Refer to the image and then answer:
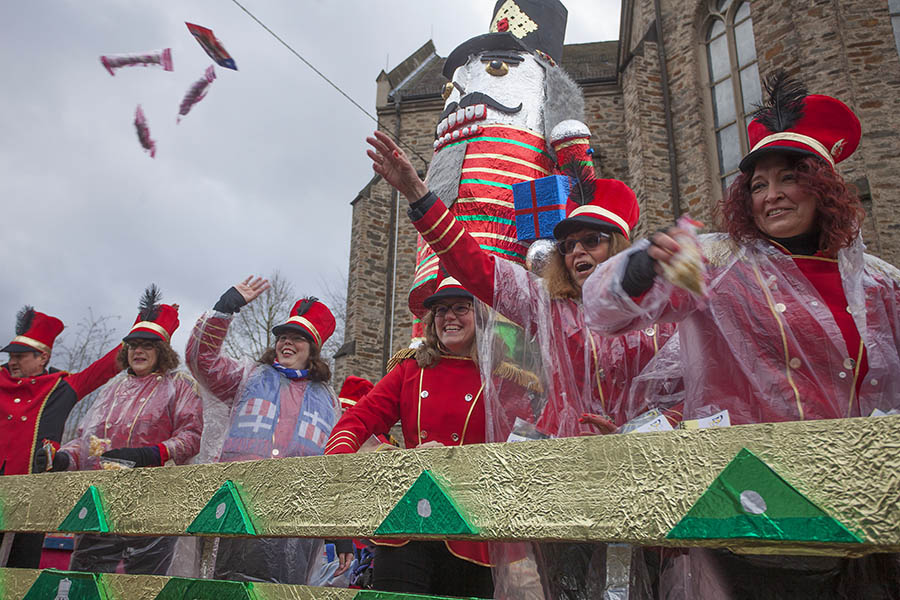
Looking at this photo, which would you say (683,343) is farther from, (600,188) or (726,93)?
(726,93)

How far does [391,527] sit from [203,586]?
53cm

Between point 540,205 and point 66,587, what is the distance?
8.60 ft

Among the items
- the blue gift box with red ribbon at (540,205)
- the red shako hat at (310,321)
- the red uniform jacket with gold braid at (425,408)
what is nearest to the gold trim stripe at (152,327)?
Answer: the red shako hat at (310,321)

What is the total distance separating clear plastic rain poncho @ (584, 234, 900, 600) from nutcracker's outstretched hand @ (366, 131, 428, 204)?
0.80m

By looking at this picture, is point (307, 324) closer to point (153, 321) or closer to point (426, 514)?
point (153, 321)

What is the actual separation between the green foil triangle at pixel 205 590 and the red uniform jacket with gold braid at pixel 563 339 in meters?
0.98

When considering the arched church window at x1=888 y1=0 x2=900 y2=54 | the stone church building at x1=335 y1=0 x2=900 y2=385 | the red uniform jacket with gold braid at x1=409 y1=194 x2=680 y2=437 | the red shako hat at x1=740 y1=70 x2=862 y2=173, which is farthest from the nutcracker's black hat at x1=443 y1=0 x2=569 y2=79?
the arched church window at x1=888 y1=0 x2=900 y2=54

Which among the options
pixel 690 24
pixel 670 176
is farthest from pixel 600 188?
pixel 690 24

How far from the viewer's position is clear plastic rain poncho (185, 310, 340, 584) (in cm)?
312

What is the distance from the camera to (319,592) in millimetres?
1325

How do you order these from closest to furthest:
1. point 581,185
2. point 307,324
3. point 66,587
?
point 66,587
point 581,185
point 307,324

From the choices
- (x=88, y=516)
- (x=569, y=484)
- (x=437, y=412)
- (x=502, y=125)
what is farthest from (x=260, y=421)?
(x=569, y=484)

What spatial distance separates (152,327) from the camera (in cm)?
392

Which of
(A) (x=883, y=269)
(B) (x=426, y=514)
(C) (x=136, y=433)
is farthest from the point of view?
(C) (x=136, y=433)
